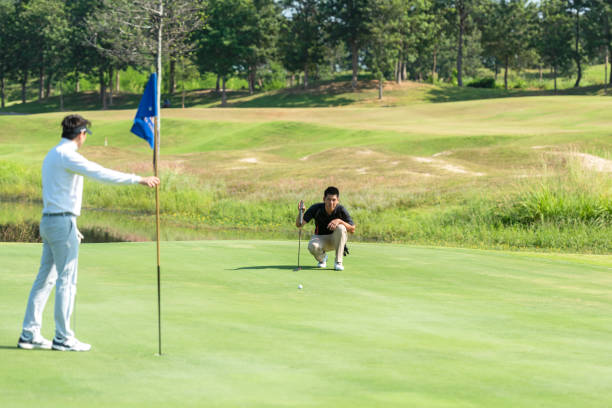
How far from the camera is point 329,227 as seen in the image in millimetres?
14969

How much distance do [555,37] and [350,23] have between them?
27.6 meters

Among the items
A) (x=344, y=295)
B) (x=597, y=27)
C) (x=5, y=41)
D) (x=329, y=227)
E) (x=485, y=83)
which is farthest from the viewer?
(x=5, y=41)

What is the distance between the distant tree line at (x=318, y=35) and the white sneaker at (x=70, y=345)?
91.7 m

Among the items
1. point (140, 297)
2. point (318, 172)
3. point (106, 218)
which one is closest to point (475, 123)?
point (318, 172)

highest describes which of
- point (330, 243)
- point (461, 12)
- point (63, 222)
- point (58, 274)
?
point (461, 12)

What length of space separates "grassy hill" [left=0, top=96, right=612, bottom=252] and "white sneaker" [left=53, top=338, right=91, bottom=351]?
19.8 metres

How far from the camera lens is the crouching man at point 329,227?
592 inches

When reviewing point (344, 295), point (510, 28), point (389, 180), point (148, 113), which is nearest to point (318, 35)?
point (510, 28)

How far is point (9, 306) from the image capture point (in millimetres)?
10102

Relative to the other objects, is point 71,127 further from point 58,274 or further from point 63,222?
point 58,274

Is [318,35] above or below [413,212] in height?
above

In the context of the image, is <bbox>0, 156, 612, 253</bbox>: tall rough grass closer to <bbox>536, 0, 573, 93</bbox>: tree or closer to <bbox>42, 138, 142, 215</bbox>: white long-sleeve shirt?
<bbox>42, 138, 142, 215</bbox>: white long-sleeve shirt

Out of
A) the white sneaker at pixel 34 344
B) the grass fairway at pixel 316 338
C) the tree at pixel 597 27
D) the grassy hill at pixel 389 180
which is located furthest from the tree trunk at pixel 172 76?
the white sneaker at pixel 34 344

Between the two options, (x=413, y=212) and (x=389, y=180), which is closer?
(x=413, y=212)
